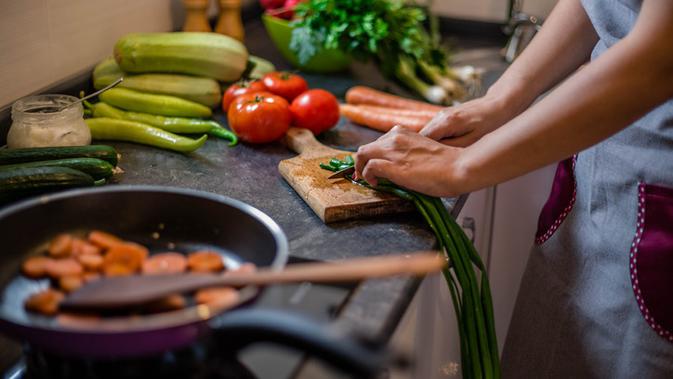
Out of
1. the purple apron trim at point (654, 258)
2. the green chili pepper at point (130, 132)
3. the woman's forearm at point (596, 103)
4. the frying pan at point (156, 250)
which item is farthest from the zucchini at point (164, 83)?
the purple apron trim at point (654, 258)

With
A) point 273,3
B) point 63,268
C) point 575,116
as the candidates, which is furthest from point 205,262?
point 273,3

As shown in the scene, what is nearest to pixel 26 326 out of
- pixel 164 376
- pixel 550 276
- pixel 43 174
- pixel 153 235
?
pixel 164 376

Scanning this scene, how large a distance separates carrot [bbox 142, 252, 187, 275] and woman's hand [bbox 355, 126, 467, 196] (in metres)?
0.40

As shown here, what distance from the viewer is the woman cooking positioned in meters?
0.88

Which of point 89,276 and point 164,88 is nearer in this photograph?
point 89,276

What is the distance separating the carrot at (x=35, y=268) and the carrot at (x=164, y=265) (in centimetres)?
11

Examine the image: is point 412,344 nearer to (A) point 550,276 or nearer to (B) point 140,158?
(A) point 550,276

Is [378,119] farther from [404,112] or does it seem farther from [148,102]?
[148,102]

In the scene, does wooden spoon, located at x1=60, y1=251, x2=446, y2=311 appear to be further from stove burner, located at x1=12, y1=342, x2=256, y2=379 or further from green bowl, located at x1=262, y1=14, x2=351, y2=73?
green bowl, located at x1=262, y1=14, x2=351, y2=73

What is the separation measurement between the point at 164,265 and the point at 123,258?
0.05 metres

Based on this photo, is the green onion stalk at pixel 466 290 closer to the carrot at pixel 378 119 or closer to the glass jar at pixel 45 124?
the carrot at pixel 378 119

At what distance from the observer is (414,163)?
1067mm

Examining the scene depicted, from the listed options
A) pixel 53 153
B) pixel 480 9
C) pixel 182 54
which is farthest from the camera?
pixel 480 9

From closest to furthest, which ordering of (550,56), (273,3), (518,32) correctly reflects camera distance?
(550,56), (273,3), (518,32)
